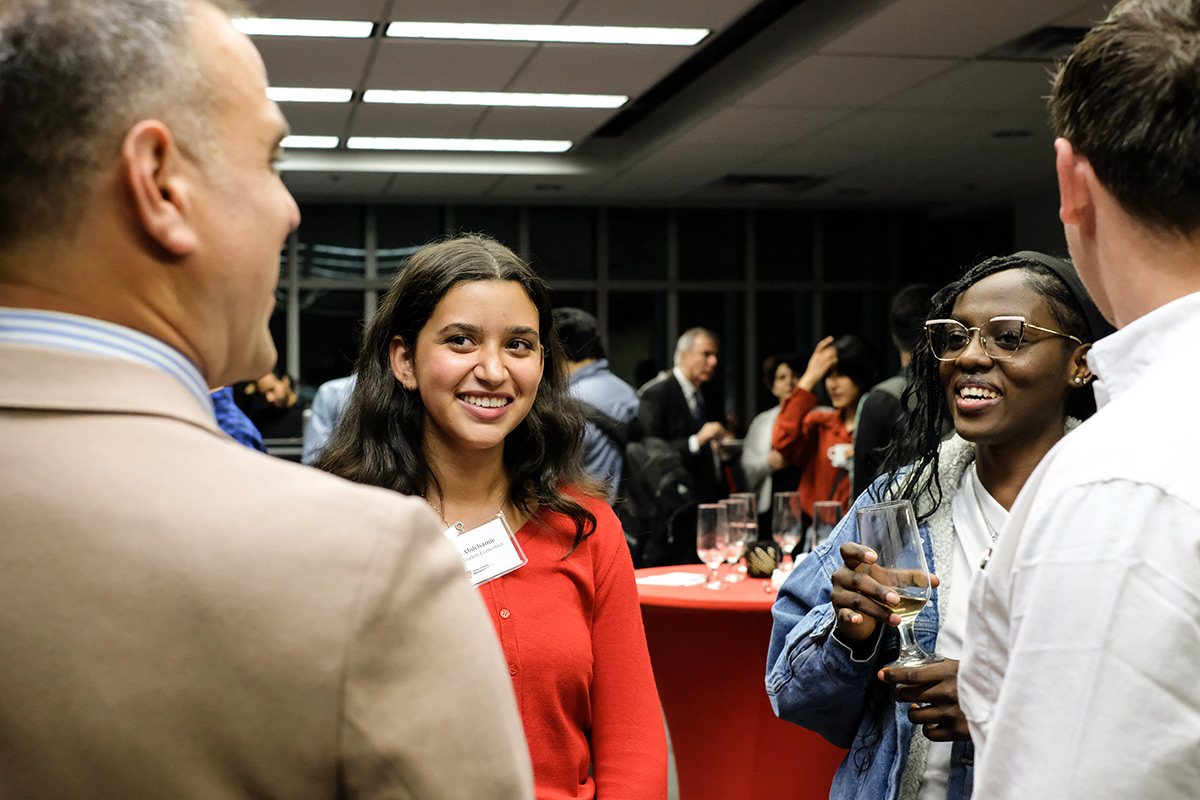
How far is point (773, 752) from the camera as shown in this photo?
273cm

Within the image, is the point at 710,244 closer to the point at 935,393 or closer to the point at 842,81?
the point at 842,81

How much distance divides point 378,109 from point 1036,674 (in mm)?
7452

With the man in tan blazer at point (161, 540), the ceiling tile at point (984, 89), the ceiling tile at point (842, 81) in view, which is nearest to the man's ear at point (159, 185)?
the man in tan blazer at point (161, 540)

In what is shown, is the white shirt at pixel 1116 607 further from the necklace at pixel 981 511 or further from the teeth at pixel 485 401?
the teeth at pixel 485 401

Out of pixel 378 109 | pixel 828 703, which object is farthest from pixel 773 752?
pixel 378 109

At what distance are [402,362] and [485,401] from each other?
18cm

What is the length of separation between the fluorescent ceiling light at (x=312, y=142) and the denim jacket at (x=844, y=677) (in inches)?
304

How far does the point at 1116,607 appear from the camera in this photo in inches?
28.9

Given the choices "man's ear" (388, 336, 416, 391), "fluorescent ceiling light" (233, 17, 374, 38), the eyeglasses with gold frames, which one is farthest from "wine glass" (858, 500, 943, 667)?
"fluorescent ceiling light" (233, 17, 374, 38)

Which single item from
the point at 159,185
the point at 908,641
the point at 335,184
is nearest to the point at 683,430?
the point at 908,641

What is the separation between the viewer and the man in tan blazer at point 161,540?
0.56m

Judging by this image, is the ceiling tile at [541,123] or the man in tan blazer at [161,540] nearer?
the man in tan blazer at [161,540]

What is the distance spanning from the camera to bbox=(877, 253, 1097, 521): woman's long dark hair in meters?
1.66

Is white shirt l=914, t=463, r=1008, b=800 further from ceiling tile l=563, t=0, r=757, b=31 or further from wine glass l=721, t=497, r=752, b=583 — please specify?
ceiling tile l=563, t=0, r=757, b=31
